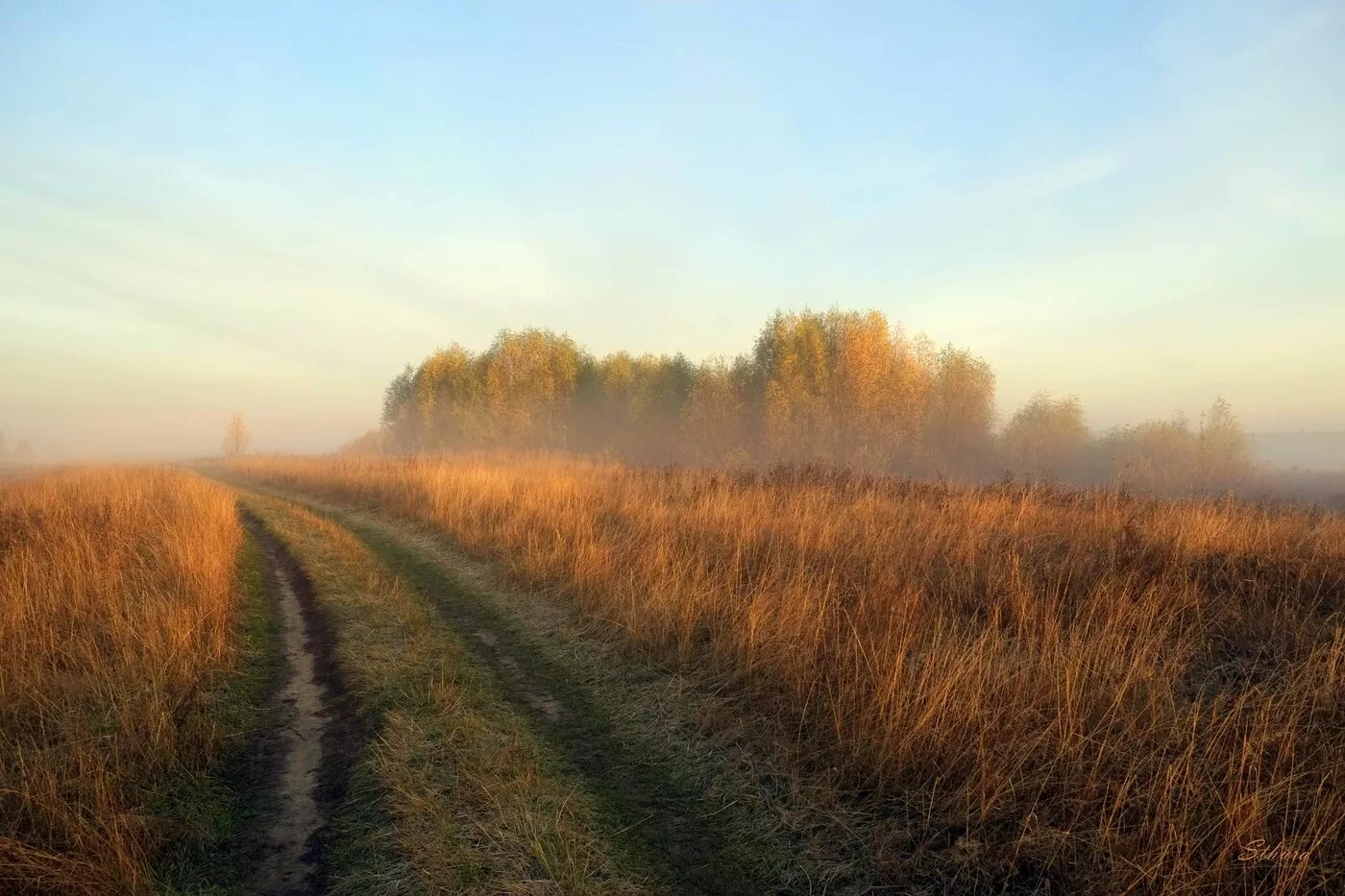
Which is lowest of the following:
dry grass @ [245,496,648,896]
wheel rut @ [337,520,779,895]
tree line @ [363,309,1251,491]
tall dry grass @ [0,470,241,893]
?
wheel rut @ [337,520,779,895]

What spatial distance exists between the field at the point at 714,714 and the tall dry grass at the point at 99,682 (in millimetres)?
30

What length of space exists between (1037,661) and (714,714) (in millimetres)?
2747

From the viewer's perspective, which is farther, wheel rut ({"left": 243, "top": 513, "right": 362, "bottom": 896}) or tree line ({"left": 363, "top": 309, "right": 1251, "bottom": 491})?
tree line ({"left": 363, "top": 309, "right": 1251, "bottom": 491})

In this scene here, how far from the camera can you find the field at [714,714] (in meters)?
3.55

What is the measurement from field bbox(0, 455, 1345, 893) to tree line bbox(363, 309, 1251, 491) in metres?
22.0

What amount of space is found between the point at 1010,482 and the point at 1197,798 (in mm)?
12563

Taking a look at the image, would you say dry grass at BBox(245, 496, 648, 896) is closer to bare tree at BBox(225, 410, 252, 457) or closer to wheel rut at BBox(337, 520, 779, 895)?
wheel rut at BBox(337, 520, 779, 895)

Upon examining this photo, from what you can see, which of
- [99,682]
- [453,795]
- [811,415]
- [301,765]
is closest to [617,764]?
[453,795]

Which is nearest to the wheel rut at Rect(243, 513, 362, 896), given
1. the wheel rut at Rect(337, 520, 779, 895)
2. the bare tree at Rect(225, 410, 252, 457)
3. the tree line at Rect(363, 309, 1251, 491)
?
the wheel rut at Rect(337, 520, 779, 895)

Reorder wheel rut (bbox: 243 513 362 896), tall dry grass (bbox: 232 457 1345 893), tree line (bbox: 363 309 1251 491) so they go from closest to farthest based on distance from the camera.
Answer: tall dry grass (bbox: 232 457 1345 893) → wheel rut (bbox: 243 513 362 896) → tree line (bbox: 363 309 1251 491)

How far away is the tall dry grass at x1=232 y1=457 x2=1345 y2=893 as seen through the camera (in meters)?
3.44

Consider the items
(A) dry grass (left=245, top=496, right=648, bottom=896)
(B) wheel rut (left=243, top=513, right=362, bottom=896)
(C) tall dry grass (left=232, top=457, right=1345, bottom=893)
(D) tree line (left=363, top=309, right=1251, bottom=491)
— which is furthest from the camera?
(D) tree line (left=363, top=309, right=1251, bottom=491)

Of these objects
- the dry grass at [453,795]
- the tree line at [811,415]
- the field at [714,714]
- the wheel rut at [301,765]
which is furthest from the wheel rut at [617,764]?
the tree line at [811,415]

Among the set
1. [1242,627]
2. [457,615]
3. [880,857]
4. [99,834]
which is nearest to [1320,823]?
[880,857]
